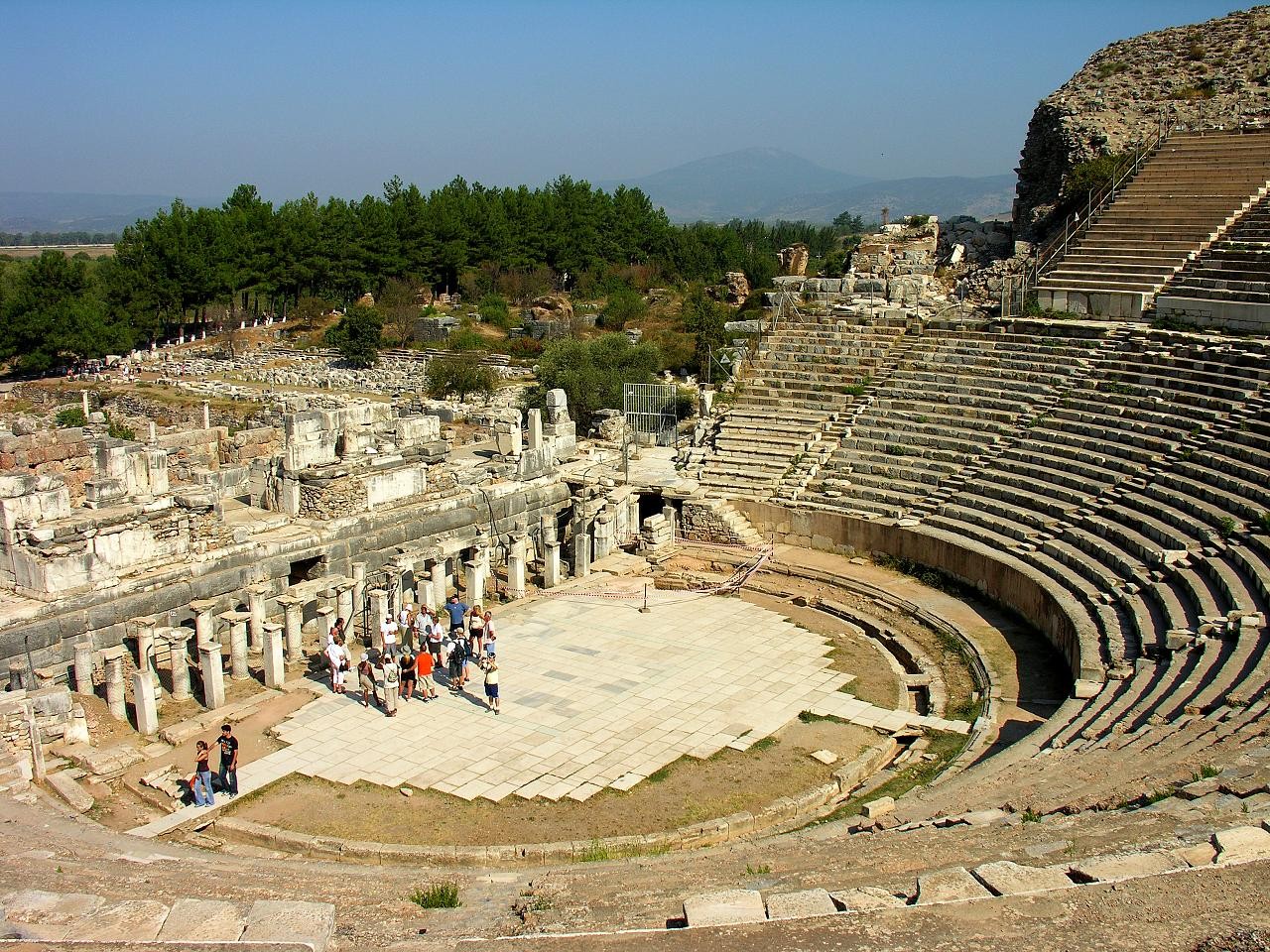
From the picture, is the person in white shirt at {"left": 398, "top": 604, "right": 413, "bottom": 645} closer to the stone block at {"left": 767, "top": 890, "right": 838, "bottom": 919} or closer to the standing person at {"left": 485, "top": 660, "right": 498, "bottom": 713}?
the standing person at {"left": 485, "top": 660, "right": 498, "bottom": 713}

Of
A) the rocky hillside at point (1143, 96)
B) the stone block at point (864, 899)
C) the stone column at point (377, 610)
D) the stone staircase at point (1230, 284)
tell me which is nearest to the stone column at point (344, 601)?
the stone column at point (377, 610)

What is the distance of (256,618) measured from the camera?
55.0ft

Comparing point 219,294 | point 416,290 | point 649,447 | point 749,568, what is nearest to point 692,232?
point 416,290

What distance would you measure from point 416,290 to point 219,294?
32.7 ft

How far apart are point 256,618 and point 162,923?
9712mm

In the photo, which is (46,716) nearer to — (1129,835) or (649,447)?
(1129,835)

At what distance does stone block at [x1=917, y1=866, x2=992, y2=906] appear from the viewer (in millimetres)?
7379

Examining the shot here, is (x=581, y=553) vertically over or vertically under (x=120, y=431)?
under

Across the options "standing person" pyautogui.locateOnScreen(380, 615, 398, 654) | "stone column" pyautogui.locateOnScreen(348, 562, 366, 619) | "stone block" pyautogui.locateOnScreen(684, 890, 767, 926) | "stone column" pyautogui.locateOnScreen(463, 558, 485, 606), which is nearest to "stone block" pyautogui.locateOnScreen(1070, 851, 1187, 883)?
"stone block" pyautogui.locateOnScreen(684, 890, 767, 926)

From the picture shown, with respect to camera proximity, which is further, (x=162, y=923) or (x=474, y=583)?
(x=474, y=583)

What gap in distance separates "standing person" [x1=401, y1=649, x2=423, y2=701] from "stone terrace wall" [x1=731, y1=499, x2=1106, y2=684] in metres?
8.66

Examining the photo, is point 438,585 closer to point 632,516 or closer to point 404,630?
point 404,630

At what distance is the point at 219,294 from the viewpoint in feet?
187

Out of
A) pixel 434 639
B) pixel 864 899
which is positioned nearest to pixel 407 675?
pixel 434 639
